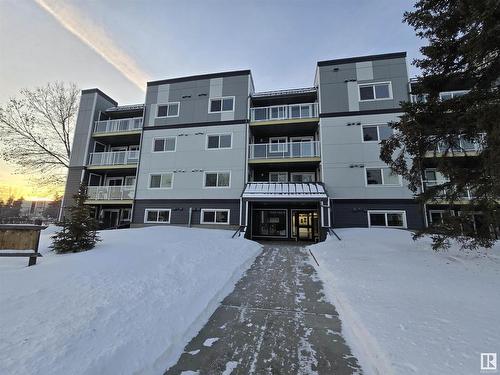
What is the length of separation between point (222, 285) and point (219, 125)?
49.4 feet

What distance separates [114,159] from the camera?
2039 centimetres

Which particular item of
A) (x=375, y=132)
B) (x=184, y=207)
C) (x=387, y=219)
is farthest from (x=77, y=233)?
(x=375, y=132)

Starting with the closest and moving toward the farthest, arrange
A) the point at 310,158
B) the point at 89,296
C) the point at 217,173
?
the point at 89,296, the point at 310,158, the point at 217,173

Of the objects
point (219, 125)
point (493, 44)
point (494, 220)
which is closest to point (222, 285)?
point (494, 220)

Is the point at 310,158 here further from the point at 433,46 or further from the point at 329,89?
the point at 433,46

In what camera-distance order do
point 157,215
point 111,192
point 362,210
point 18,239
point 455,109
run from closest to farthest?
1. point 18,239
2. point 455,109
3. point 362,210
4. point 157,215
5. point 111,192

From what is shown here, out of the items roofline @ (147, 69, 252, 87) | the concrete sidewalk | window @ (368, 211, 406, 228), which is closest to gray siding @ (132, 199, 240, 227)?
window @ (368, 211, 406, 228)

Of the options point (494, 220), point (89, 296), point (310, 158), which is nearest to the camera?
point (89, 296)

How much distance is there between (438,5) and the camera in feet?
25.9

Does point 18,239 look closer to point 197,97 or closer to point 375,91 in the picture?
point 197,97

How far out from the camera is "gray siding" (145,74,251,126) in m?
19.3

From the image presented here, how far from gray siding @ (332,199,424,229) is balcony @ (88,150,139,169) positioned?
643 inches

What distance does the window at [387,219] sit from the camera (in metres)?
15.6

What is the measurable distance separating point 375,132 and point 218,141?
1151 cm
